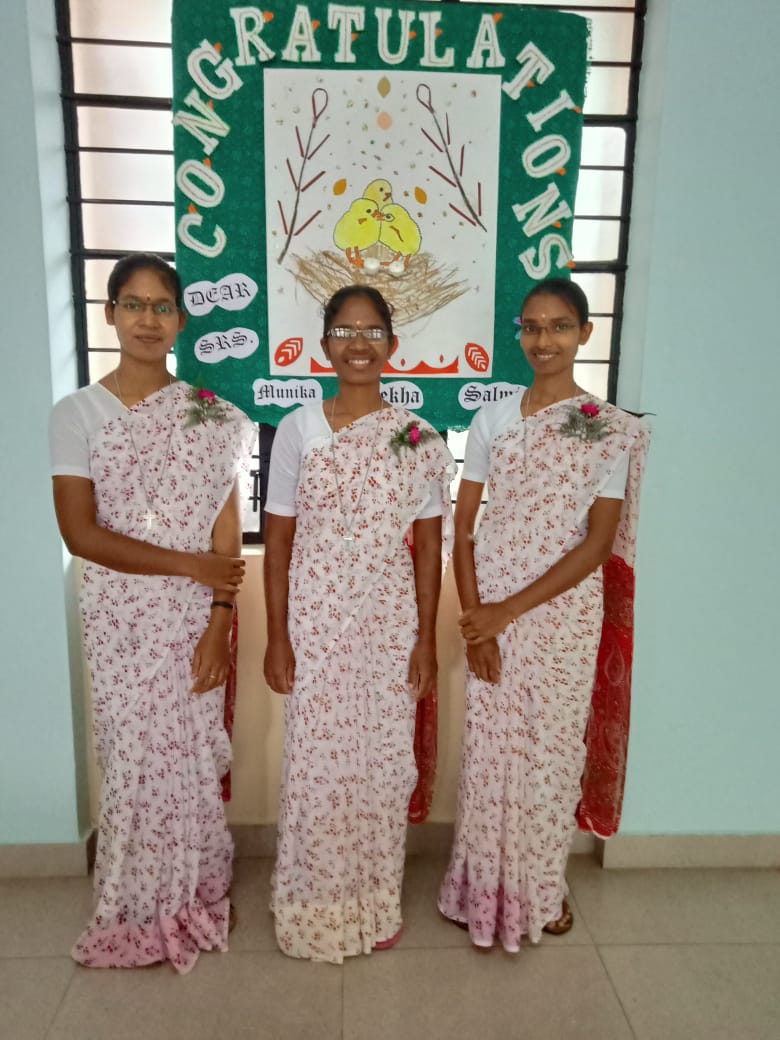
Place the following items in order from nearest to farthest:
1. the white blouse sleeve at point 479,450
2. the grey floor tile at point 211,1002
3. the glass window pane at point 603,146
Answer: the grey floor tile at point 211,1002 → the white blouse sleeve at point 479,450 → the glass window pane at point 603,146

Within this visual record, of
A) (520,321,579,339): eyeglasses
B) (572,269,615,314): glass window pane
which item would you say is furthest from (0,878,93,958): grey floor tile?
(572,269,615,314): glass window pane

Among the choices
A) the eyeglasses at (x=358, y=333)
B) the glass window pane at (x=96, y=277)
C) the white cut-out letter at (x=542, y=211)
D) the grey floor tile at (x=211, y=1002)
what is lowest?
the grey floor tile at (x=211, y=1002)

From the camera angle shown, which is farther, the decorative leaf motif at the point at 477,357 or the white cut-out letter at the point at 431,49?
the decorative leaf motif at the point at 477,357

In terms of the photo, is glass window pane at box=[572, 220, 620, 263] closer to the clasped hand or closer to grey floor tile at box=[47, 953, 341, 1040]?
the clasped hand

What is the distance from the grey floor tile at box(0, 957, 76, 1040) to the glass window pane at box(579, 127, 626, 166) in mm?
2810

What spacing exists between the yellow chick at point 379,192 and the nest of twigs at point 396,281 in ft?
0.41

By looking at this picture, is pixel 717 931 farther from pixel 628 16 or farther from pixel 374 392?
pixel 628 16

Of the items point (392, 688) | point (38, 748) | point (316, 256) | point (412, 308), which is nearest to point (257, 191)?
point (316, 256)

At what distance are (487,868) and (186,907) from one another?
842 mm

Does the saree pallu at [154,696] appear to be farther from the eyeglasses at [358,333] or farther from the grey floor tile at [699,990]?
the grey floor tile at [699,990]

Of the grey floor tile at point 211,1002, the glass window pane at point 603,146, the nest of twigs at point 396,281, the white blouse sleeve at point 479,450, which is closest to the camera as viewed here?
the grey floor tile at point 211,1002

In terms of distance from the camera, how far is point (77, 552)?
193 cm

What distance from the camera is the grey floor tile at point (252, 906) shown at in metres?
2.19

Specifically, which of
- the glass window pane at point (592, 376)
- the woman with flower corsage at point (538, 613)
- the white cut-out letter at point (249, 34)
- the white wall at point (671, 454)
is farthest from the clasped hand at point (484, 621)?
the white cut-out letter at point (249, 34)
